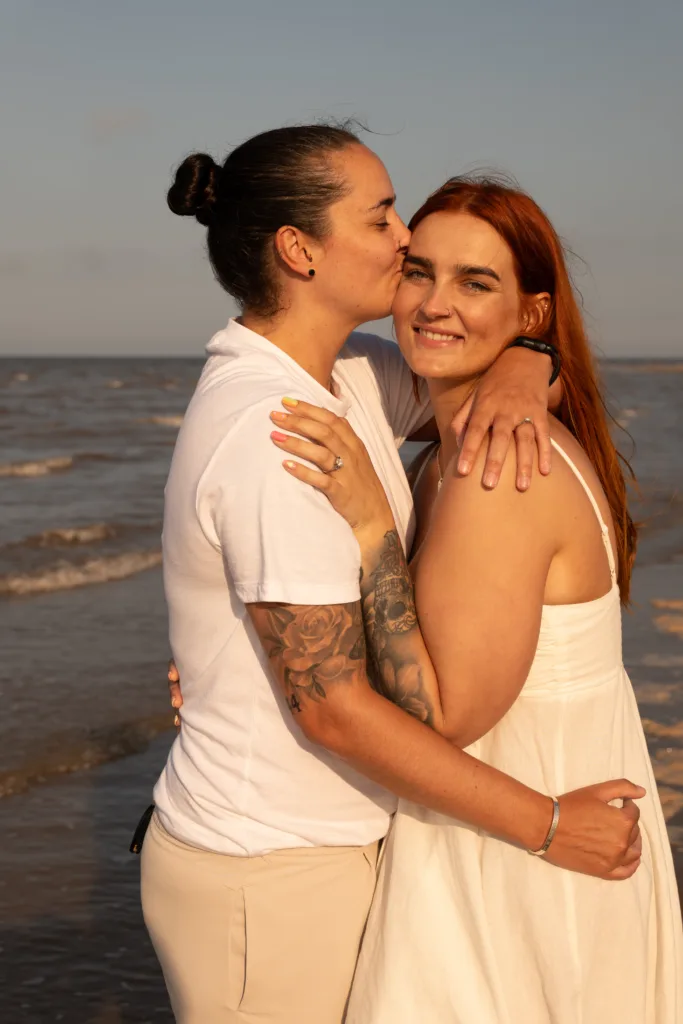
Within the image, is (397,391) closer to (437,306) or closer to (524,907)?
(437,306)

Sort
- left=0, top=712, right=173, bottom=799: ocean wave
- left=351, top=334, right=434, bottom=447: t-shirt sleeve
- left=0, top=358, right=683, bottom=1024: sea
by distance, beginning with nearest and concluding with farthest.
Answer: left=351, top=334, right=434, bottom=447: t-shirt sleeve → left=0, top=358, right=683, bottom=1024: sea → left=0, top=712, right=173, bottom=799: ocean wave

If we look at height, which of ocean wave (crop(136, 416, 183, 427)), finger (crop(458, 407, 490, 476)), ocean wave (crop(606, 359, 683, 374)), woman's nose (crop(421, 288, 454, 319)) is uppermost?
woman's nose (crop(421, 288, 454, 319))

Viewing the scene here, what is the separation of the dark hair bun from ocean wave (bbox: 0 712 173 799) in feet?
13.9

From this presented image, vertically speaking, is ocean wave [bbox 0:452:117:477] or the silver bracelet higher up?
the silver bracelet

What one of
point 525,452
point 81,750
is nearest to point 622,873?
point 525,452

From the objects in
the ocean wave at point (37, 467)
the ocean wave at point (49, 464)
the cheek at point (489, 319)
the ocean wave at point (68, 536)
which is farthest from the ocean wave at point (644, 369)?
the cheek at point (489, 319)

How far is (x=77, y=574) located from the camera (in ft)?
36.0

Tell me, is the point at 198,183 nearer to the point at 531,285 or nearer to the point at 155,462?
the point at 531,285

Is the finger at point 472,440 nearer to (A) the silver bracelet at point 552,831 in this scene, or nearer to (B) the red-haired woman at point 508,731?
(B) the red-haired woman at point 508,731

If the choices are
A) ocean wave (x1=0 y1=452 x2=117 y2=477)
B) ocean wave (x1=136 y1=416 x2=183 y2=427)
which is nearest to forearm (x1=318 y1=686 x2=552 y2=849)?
ocean wave (x1=0 y1=452 x2=117 y2=477)

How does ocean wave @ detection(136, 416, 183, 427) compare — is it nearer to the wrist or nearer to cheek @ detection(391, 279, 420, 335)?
cheek @ detection(391, 279, 420, 335)

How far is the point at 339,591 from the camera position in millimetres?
2230

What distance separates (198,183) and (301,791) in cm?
136

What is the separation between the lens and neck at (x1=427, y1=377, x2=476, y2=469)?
3.04 m
